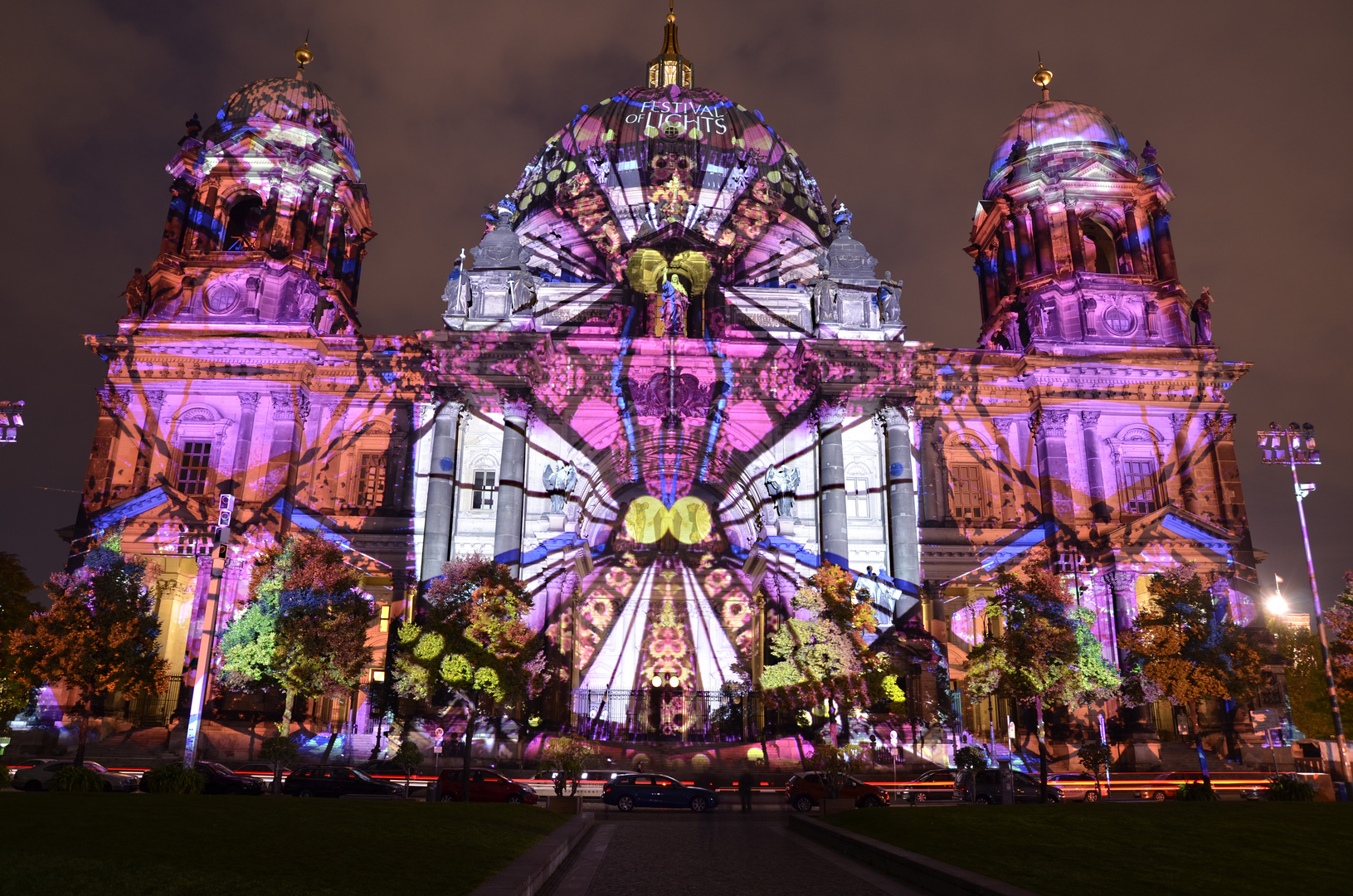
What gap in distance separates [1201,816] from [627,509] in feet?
122

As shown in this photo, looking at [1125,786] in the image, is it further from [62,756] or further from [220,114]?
[220,114]

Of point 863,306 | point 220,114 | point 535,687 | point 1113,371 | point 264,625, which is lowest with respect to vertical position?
point 535,687

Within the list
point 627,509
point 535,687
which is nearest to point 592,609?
point 627,509

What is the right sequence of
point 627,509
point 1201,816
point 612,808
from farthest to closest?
point 627,509, point 612,808, point 1201,816

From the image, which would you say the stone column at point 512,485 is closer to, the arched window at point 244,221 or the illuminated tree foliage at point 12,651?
the illuminated tree foliage at point 12,651

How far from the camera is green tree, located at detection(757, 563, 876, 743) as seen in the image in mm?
34375

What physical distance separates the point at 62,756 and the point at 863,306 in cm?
3985

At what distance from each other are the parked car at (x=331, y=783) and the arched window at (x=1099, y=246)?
4442cm

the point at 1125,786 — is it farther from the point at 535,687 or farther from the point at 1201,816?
the point at 535,687

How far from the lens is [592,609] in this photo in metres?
50.0

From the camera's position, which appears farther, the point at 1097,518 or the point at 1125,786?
the point at 1097,518

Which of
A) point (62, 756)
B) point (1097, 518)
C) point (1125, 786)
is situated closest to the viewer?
point (1125, 786)

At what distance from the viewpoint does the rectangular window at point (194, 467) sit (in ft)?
145

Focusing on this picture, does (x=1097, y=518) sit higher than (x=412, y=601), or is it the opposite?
(x=1097, y=518)
